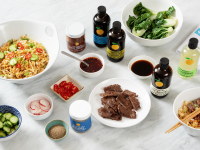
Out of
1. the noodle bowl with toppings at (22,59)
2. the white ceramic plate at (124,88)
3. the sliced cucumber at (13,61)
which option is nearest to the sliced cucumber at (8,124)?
the noodle bowl with toppings at (22,59)

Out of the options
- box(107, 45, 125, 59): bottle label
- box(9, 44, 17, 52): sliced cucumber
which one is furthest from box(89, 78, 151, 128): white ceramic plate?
box(9, 44, 17, 52): sliced cucumber

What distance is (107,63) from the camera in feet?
8.20

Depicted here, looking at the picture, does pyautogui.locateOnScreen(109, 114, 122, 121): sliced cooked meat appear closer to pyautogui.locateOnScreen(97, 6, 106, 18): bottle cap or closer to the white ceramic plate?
the white ceramic plate

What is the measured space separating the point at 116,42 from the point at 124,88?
407mm

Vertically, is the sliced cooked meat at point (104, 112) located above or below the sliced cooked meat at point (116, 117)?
above

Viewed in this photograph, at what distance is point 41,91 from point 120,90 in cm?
70

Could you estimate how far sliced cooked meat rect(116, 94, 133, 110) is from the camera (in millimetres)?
2102

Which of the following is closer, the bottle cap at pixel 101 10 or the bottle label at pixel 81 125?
the bottle label at pixel 81 125

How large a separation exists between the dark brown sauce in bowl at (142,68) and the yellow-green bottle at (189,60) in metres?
0.26

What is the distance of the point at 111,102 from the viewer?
2.12 metres

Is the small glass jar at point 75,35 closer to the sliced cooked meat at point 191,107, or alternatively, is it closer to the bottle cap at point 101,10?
the bottle cap at point 101,10

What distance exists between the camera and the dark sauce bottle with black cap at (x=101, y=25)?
2281 millimetres

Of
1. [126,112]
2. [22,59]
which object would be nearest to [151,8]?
[126,112]

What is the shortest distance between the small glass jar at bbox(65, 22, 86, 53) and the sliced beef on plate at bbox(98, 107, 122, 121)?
0.71m
